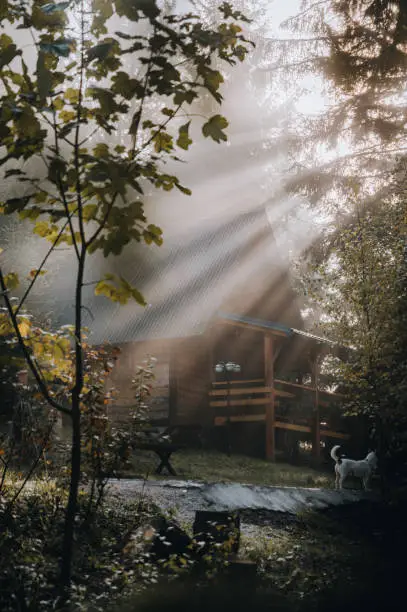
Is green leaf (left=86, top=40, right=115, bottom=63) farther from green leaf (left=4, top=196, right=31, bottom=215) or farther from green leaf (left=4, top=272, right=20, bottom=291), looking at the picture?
green leaf (left=4, top=272, right=20, bottom=291)

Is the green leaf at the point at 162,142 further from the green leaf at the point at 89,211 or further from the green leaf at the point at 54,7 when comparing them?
the green leaf at the point at 54,7

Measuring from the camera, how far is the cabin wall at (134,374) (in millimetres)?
19812

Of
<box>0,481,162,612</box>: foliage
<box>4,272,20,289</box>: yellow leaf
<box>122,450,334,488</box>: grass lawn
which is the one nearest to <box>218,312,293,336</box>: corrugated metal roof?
<box>122,450,334,488</box>: grass lawn

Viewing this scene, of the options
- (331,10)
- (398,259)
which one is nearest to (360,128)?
→ (331,10)

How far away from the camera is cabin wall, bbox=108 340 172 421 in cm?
1981

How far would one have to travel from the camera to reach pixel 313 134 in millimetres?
14594

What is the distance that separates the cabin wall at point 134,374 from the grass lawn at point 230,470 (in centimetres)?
262

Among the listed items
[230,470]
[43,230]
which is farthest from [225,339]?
[43,230]

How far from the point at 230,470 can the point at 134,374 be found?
229 inches

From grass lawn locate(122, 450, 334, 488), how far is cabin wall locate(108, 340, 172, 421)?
2.62 meters

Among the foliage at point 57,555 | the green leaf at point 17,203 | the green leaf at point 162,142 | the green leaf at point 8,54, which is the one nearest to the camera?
the green leaf at point 8,54

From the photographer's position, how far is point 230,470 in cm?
1556

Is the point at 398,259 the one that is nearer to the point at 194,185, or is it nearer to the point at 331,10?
the point at 331,10

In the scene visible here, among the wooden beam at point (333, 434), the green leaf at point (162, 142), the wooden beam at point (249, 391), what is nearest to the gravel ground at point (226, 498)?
the green leaf at point (162, 142)
